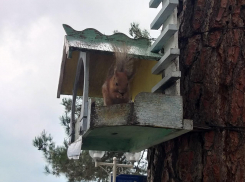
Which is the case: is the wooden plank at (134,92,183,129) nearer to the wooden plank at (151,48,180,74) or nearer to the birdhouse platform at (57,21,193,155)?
the birdhouse platform at (57,21,193,155)

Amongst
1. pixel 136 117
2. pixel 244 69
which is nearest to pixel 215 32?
pixel 244 69

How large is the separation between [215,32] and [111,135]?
0.69 metres

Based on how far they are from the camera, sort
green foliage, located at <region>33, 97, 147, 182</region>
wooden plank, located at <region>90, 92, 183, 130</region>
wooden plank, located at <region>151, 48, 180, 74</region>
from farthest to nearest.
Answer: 1. green foliage, located at <region>33, 97, 147, 182</region>
2. wooden plank, located at <region>151, 48, 180, 74</region>
3. wooden plank, located at <region>90, 92, 183, 130</region>

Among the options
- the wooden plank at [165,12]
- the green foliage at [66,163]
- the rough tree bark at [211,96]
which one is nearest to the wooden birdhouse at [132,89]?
the wooden plank at [165,12]

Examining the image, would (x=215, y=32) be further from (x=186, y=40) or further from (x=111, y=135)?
(x=111, y=135)

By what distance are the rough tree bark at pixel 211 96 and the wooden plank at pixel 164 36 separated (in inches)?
5.5

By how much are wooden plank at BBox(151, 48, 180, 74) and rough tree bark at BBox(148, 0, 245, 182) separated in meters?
0.12

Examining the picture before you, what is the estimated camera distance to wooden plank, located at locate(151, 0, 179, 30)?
1.45m

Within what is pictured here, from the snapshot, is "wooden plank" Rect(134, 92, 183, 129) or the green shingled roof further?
the green shingled roof

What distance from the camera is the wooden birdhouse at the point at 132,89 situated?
1261 mm

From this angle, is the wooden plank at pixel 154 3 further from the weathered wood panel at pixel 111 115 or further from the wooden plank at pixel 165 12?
the weathered wood panel at pixel 111 115

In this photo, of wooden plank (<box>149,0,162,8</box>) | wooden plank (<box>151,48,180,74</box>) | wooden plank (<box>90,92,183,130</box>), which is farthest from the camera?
wooden plank (<box>149,0,162,8</box>)

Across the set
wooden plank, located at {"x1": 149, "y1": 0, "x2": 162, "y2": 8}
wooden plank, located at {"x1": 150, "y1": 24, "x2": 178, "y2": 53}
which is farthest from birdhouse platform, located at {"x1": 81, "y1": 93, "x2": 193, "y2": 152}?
wooden plank, located at {"x1": 149, "y1": 0, "x2": 162, "y2": 8}

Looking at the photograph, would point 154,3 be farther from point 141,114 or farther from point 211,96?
point 141,114
